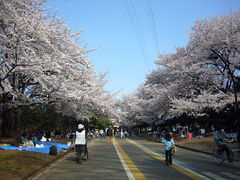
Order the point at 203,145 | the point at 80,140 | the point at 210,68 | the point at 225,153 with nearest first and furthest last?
the point at 225,153 < the point at 80,140 < the point at 203,145 < the point at 210,68

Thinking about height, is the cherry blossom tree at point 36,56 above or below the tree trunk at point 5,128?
above

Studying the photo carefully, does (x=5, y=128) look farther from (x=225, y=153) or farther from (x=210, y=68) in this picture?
(x=210, y=68)

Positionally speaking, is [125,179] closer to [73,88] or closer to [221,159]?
[221,159]

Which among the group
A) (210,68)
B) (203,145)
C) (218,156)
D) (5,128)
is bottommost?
(218,156)

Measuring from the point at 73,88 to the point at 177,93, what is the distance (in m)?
16.2

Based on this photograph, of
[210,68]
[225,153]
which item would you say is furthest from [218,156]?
[210,68]

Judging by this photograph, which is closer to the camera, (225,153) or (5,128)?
(225,153)

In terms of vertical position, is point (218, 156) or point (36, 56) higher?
point (36, 56)

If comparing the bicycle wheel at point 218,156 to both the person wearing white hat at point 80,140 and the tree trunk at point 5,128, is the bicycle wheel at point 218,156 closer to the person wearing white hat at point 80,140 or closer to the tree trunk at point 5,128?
the person wearing white hat at point 80,140

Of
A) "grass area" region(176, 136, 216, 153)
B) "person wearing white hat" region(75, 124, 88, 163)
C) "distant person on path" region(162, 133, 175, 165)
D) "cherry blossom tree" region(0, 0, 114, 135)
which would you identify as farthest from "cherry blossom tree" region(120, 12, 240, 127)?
"person wearing white hat" region(75, 124, 88, 163)


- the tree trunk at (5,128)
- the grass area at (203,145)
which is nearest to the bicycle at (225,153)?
the grass area at (203,145)

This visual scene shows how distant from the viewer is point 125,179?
7.63 metres

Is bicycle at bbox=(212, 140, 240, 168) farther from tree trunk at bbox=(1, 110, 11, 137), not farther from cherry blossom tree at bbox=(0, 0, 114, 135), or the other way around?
tree trunk at bbox=(1, 110, 11, 137)

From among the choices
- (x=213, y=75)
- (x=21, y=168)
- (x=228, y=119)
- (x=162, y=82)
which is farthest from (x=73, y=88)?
(x=162, y=82)
